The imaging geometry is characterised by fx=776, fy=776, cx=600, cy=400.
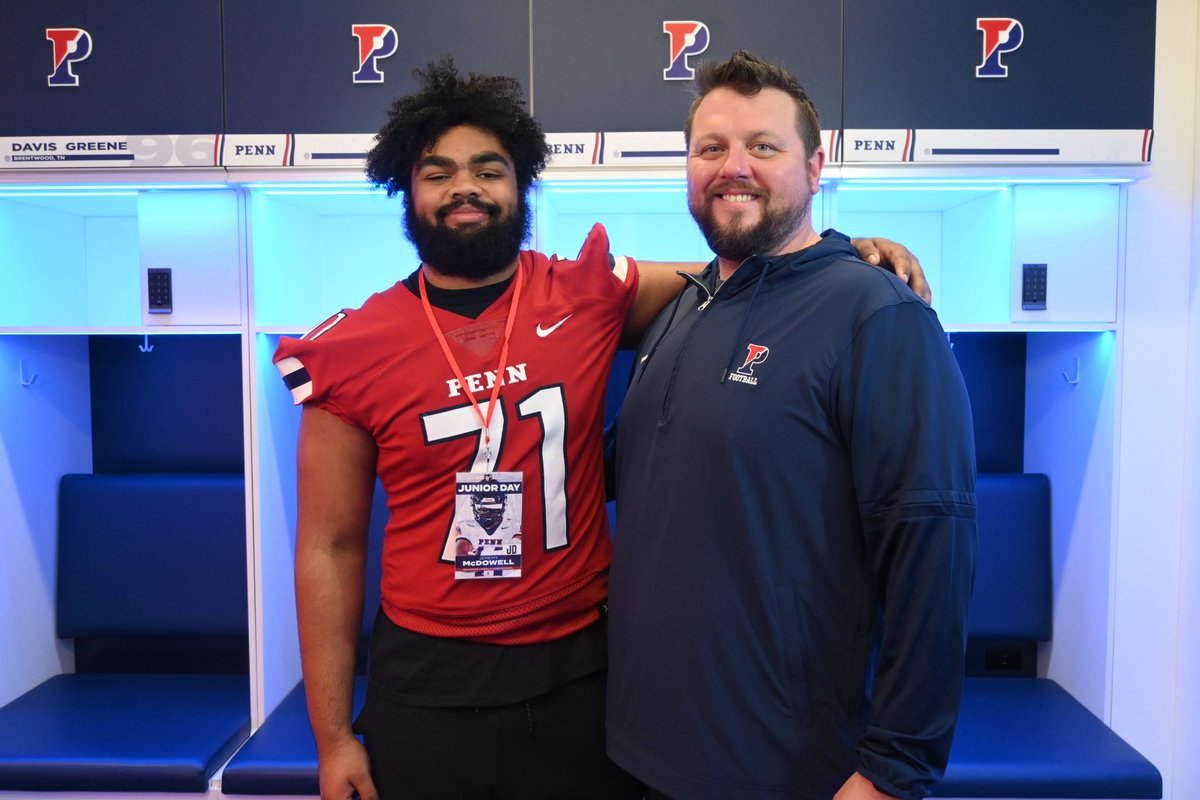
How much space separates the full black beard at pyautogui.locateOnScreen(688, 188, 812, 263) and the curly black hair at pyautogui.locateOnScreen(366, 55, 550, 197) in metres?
0.47

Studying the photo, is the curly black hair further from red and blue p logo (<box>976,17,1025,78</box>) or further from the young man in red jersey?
red and blue p logo (<box>976,17,1025,78</box>)

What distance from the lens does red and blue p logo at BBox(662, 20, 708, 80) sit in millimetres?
1937

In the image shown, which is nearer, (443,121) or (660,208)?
(443,121)

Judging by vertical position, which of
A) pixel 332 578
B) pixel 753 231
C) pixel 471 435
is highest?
pixel 753 231

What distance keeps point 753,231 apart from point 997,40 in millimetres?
→ 1251

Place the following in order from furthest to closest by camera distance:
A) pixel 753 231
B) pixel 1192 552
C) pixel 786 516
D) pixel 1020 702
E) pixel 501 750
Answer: pixel 1020 702 → pixel 1192 552 → pixel 501 750 → pixel 753 231 → pixel 786 516

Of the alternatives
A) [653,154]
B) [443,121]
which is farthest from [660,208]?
[443,121]

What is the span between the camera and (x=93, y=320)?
2.43 metres

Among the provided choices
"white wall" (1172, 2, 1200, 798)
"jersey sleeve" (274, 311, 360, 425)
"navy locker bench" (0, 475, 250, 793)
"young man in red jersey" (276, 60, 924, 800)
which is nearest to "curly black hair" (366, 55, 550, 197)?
"young man in red jersey" (276, 60, 924, 800)

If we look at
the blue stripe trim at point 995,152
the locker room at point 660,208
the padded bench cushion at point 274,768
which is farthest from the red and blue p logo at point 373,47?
the padded bench cushion at point 274,768

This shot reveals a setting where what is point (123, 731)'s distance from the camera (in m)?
2.05

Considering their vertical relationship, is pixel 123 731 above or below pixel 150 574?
below

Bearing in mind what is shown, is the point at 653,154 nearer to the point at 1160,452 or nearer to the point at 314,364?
the point at 314,364

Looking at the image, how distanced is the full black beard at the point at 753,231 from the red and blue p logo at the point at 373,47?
1170 mm
